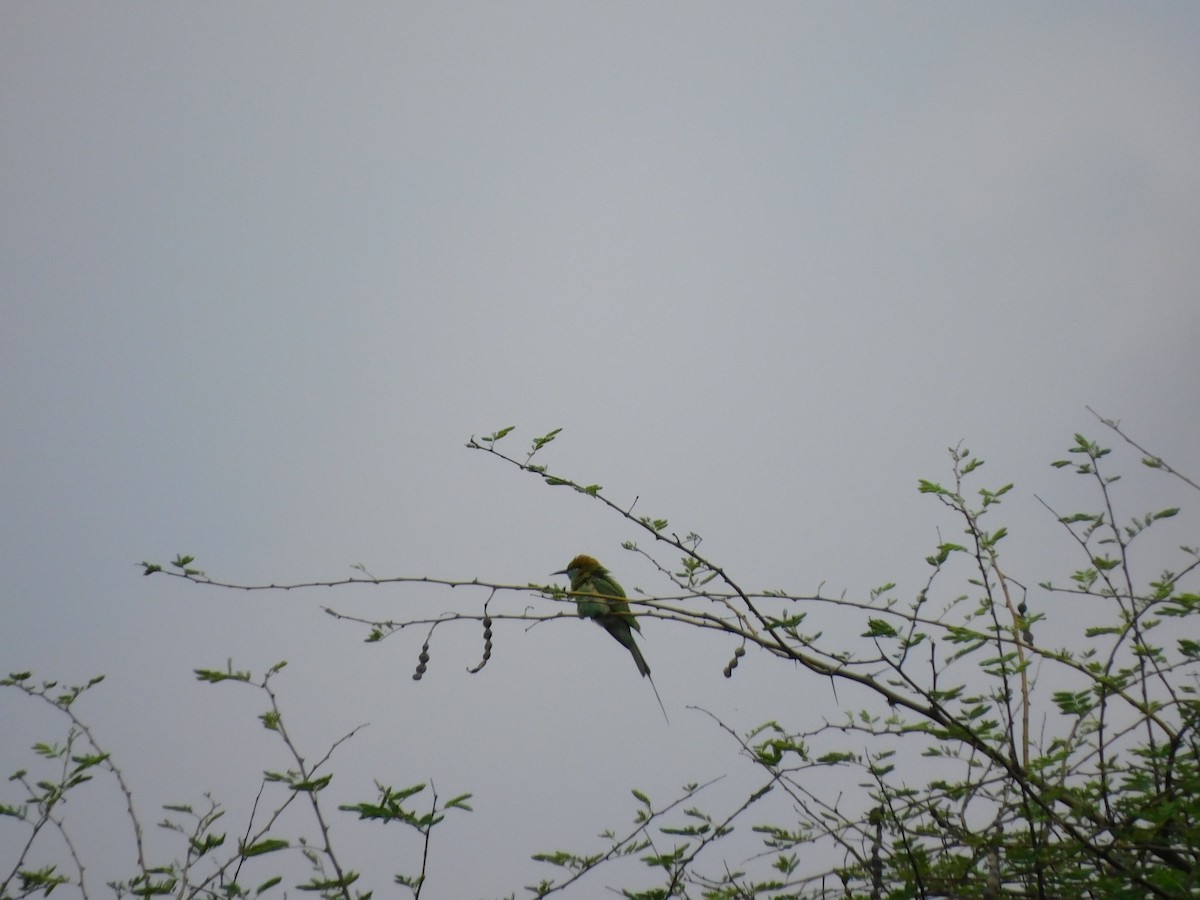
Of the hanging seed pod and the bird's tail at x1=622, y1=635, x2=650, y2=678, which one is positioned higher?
the bird's tail at x1=622, y1=635, x2=650, y2=678

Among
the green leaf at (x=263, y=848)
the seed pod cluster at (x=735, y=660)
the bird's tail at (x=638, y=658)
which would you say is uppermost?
the bird's tail at (x=638, y=658)

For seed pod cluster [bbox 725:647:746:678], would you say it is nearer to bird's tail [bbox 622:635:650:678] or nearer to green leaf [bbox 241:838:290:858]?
green leaf [bbox 241:838:290:858]

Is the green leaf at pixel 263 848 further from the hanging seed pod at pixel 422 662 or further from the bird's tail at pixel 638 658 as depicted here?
the bird's tail at pixel 638 658

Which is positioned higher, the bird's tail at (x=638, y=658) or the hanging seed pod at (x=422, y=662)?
the bird's tail at (x=638, y=658)

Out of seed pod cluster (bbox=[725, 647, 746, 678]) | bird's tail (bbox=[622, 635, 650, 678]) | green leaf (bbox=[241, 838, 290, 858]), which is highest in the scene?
bird's tail (bbox=[622, 635, 650, 678])

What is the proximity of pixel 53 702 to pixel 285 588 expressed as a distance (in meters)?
2.01

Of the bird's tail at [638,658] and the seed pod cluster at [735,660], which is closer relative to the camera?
the seed pod cluster at [735,660]

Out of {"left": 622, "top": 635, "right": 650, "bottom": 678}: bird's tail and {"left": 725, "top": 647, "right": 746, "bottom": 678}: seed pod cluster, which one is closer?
{"left": 725, "top": 647, "right": 746, "bottom": 678}: seed pod cluster

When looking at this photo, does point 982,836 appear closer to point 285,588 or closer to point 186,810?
point 285,588

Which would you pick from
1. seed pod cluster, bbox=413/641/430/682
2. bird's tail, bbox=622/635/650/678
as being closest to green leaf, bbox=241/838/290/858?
seed pod cluster, bbox=413/641/430/682

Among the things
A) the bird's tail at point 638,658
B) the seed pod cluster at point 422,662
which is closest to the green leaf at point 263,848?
the seed pod cluster at point 422,662

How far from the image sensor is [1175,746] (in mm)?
2133

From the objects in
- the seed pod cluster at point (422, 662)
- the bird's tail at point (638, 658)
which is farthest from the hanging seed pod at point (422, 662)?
the bird's tail at point (638, 658)

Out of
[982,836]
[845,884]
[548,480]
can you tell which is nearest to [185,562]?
[548,480]
